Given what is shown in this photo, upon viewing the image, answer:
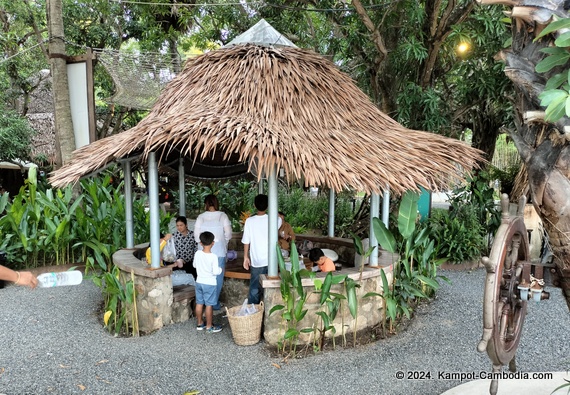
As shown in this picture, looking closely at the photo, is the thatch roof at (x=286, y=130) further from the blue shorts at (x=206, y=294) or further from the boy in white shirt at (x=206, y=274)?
the blue shorts at (x=206, y=294)

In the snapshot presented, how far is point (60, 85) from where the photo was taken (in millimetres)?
7070

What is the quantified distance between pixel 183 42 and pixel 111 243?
764 cm

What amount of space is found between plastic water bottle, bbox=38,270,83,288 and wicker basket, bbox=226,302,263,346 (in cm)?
173

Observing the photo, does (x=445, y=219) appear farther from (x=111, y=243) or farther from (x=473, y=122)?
(x=111, y=243)

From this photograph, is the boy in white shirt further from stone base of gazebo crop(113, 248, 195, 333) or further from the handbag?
the handbag

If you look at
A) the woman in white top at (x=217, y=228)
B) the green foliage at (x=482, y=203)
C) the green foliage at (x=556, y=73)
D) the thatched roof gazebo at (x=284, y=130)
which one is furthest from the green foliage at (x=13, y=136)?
the green foliage at (x=556, y=73)

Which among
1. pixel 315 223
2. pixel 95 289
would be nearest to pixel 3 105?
pixel 95 289

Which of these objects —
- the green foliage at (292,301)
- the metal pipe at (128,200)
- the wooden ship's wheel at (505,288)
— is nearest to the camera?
the wooden ship's wheel at (505,288)

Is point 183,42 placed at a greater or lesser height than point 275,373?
greater

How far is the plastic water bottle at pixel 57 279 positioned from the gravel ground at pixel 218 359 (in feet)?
3.70

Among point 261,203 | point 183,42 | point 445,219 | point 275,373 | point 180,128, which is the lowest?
point 275,373

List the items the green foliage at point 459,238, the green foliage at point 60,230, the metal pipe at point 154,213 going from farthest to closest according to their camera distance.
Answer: the green foliage at point 459,238, the green foliage at point 60,230, the metal pipe at point 154,213

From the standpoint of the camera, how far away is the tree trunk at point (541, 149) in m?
1.81

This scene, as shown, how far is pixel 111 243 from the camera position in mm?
7219
